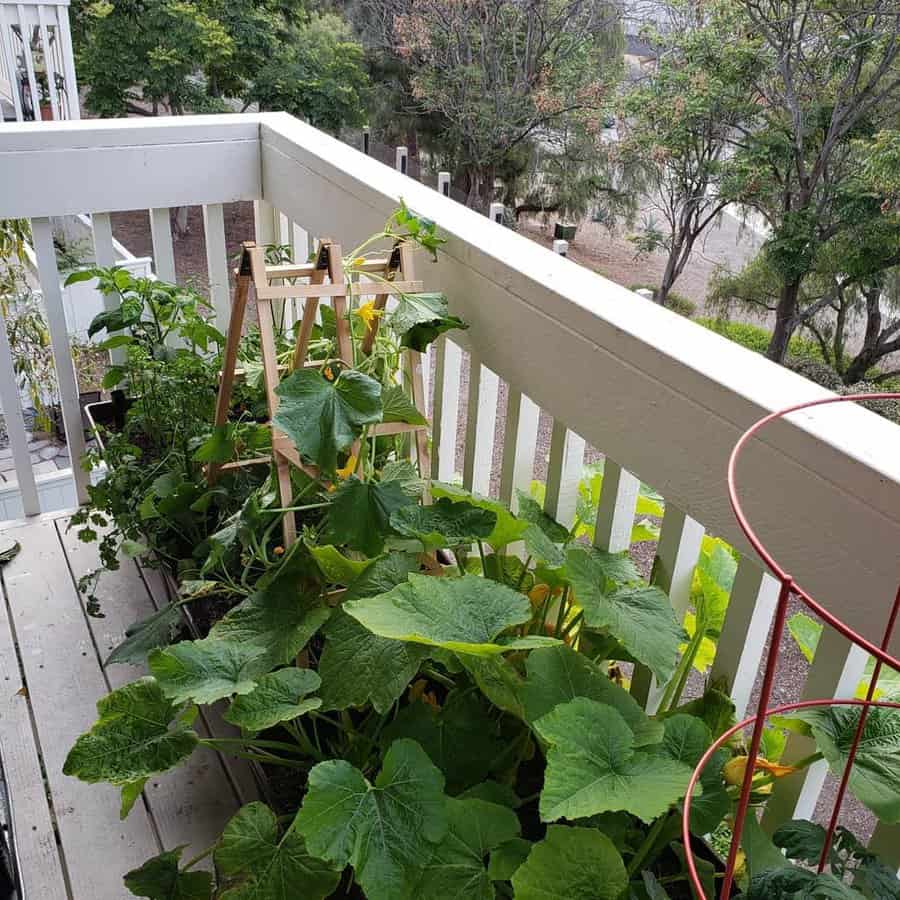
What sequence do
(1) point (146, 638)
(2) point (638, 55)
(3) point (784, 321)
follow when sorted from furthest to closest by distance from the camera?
1. (2) point (638, 55)
2. (3) point (784, 321)
3. (1) point (146, 638)

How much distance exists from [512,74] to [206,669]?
16.4 ft

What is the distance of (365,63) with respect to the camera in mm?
6754

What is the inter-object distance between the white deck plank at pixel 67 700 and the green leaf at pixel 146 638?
0.66ft

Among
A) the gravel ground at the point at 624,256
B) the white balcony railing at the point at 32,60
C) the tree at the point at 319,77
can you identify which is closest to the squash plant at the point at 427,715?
the gravel ground at the point at 624,256

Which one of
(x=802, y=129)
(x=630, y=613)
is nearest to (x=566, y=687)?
(x=630, y=613)

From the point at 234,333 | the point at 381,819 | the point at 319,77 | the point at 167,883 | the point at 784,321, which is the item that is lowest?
the point at 784,321

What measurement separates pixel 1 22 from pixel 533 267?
4781mm

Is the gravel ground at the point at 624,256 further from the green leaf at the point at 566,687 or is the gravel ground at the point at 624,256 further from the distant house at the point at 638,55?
the green leaf at the point at 566,687

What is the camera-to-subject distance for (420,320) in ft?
3.56

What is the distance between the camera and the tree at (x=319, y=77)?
6746 millimetres

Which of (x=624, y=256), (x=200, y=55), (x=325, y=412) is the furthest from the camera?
(x=200, y=55)

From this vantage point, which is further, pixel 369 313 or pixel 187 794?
pixel 187 794

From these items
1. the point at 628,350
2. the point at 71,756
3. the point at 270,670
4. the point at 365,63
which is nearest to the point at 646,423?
the point at 628,350

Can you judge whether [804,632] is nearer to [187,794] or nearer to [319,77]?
[187,794]
